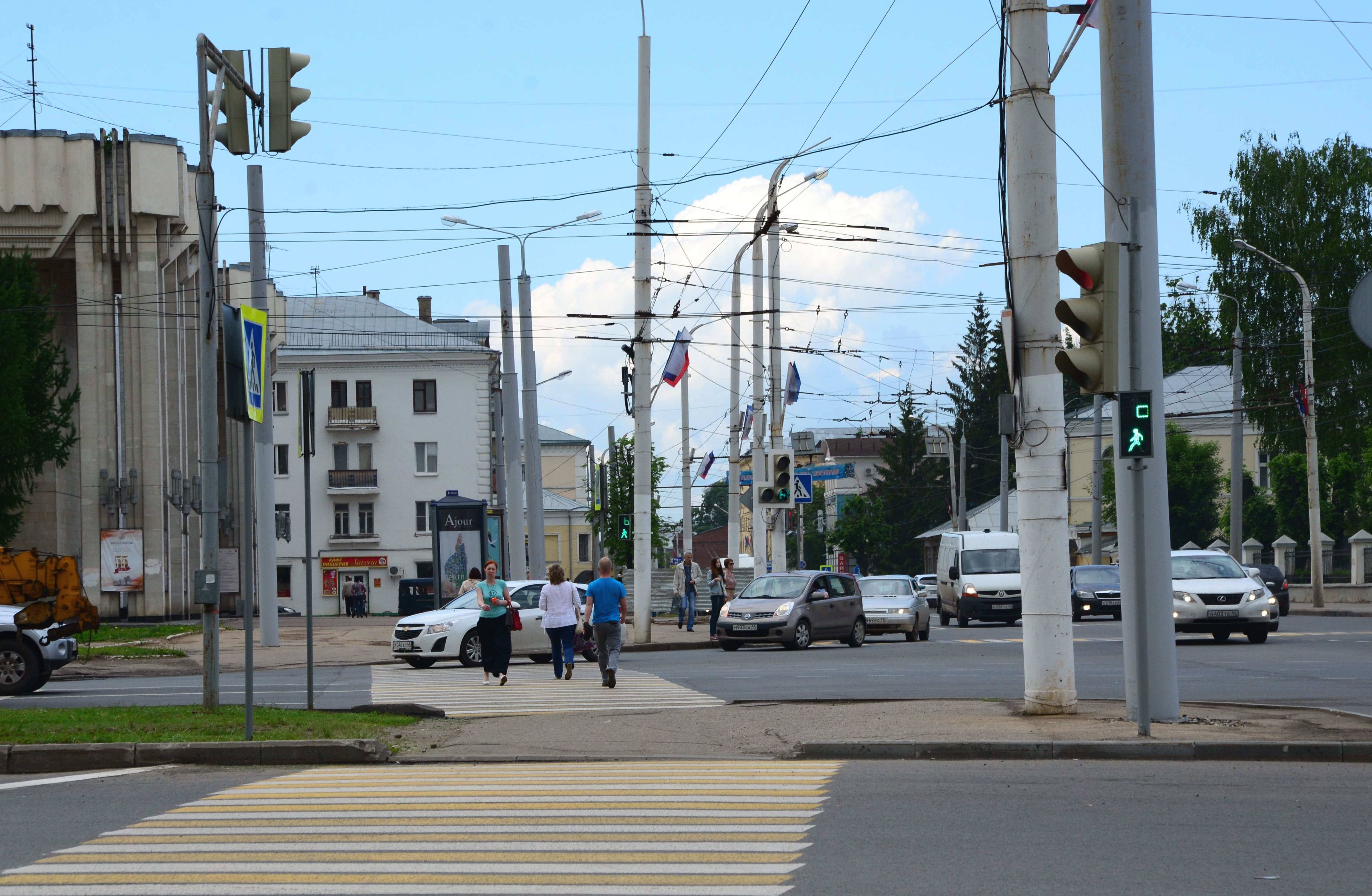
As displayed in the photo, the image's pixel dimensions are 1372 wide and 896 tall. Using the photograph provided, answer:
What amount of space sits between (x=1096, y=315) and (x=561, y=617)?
422 inches

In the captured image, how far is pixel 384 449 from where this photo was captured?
7756cm

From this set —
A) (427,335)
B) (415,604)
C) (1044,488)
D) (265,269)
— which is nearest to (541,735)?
(1044,488)

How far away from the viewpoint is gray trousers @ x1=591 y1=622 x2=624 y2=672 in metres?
18.6

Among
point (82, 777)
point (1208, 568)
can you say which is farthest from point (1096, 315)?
point (1208, 568)

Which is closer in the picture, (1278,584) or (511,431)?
(511,431)

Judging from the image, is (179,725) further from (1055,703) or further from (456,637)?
(456,637)

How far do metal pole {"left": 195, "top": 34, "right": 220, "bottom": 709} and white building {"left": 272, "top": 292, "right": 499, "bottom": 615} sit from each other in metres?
55.0

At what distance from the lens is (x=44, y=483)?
163 feet

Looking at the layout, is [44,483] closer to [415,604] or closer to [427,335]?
[415,604]

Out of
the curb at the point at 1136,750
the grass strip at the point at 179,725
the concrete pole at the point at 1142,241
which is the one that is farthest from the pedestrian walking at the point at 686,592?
the curb at the point at 1136,750

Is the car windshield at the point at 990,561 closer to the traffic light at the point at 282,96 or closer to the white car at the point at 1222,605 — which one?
the white car at the point at 1222,605

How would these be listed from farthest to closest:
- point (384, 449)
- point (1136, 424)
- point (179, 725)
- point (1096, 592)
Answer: point (384, 449)
point (1096, 592)
point (179, 725)
point (1136, 424)

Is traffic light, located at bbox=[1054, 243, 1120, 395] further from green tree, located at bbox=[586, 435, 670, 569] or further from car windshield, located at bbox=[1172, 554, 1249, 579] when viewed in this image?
green tree, located at bbox=[586, 435, 670, 569]

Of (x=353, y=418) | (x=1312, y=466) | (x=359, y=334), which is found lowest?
(x=1312, y=466)
